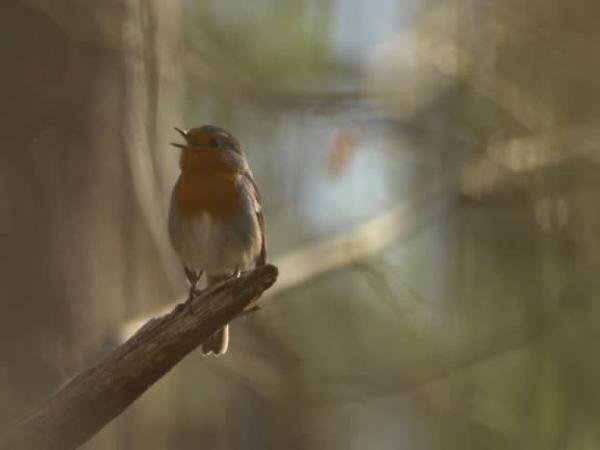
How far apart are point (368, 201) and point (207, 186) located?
195cm

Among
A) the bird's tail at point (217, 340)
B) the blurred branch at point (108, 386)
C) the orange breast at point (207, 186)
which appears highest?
the orange breast at point (207, 186)

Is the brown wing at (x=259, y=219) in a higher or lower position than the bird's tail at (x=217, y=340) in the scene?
higher

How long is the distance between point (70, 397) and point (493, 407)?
344 centimetres

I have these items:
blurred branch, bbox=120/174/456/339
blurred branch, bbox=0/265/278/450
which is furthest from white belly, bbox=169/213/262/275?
blurred branch, bbox=0/265/278/450

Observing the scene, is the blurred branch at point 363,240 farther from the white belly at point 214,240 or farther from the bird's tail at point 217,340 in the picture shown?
the white belly at point 214,240

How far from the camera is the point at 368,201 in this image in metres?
6.04

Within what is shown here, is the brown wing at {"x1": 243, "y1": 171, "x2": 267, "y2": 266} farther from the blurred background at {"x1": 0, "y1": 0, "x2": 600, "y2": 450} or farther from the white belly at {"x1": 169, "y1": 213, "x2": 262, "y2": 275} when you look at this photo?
the blurred background at {"x1": 0, "y1": 0, "x2": 600, "y2": 450}

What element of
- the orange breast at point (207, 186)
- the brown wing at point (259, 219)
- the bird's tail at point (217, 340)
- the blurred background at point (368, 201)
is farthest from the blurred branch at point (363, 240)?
the orange breast at point (207, 186)

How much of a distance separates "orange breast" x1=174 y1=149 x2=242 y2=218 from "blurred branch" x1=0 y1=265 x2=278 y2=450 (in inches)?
41.6

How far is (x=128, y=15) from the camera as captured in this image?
4.91 m

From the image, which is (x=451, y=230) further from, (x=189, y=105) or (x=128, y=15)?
(x=128, y=15)

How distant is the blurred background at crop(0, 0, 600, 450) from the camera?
4543mm

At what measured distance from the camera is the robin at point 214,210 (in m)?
4.18

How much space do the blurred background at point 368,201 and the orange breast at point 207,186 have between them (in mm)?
283
